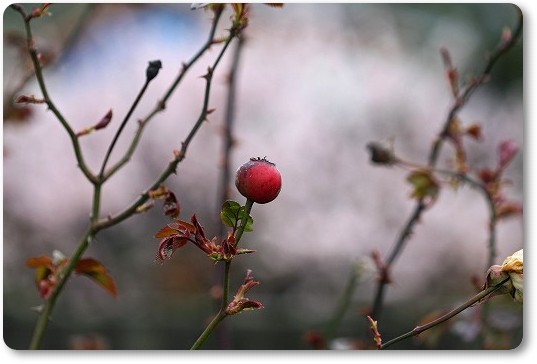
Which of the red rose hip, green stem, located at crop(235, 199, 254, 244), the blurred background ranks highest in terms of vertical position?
the red rose hip

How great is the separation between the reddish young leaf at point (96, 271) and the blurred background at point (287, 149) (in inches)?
53.6

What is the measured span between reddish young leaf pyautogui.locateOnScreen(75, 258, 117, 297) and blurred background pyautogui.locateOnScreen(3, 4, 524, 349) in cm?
136

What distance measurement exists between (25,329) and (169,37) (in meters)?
0.86

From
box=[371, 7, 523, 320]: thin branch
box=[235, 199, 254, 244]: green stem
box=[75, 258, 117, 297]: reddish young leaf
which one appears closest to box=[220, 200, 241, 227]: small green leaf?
box=[235, 199, 254, 244]: green stem

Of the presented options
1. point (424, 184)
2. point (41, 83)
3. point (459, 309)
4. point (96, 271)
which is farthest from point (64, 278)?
point (424, 184)

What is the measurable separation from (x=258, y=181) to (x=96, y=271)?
0.31 metres

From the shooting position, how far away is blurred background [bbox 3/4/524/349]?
232 cm

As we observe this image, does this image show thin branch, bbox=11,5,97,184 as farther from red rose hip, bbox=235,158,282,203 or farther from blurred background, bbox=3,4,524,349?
blurred background, bbox=3,4,524,349

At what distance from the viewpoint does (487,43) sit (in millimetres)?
2605

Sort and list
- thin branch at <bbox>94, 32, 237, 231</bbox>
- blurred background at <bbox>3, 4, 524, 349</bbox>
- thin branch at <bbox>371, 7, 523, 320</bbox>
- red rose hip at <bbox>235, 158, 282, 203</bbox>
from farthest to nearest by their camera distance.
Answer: blurred background at <bbox>3, 4, 524, 349</bbox>
thin branch at <bbox>371, 7, 523, 320</bbox>
thin branch at <bbox>94, 32, 237, 231</bbox>
red rose hip at <bbox>235, 158, 282, 203</bbox>

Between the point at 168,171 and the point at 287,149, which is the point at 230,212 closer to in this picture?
the point at 168,171

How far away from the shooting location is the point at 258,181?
0.59 metres

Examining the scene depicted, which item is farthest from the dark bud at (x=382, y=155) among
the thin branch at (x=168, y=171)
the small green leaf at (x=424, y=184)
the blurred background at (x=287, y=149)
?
the blurred background at (x=287, y=149)

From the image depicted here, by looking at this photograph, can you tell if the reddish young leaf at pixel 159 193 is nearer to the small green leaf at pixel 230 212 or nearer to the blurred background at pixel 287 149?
the small green leaf at pixel 230 212
